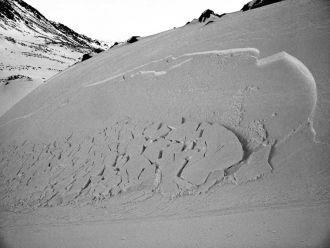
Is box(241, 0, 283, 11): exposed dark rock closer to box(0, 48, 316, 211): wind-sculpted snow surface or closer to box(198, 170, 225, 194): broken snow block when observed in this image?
box(0, 48, 316, 211): wind-sculpted snow surface

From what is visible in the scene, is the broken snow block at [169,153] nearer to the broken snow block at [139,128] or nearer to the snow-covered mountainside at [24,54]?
the broken snow block at [139,128]

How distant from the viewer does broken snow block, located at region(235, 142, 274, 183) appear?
1968 mm

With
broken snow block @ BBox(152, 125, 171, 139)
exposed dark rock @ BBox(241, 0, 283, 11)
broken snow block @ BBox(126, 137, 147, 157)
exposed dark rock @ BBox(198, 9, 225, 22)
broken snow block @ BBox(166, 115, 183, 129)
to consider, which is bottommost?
broken snow block @ BBox(126, 137, 147, 157)

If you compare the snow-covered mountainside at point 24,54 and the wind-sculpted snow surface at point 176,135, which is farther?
the snow-covered mountainside at point 24,54

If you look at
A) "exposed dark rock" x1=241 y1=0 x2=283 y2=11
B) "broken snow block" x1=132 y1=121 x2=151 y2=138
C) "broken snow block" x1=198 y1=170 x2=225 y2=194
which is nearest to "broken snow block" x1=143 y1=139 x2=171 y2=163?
"broken snow block" x1=132 y1=121 x2=151 y2=138

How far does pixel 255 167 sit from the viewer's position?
79.3 inches

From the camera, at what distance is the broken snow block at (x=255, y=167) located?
1968 millimetres

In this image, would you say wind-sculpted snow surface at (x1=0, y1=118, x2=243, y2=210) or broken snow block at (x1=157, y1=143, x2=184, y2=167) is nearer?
wind-sculpted snow surface at (x1=0, y1=118, x2=243, y2=210)

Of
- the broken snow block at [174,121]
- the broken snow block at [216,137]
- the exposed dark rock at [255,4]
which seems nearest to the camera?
the broken snow block at [216,137]

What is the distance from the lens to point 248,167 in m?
2.04

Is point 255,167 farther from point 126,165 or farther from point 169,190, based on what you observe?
point 126,165

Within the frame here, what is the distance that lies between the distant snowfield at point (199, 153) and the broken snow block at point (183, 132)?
0.5 inches

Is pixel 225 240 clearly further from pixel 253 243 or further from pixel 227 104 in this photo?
pixel 227 104

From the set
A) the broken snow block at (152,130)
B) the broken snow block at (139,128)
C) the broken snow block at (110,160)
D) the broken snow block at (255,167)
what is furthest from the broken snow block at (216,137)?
→ the broken snow block at (110,160)
